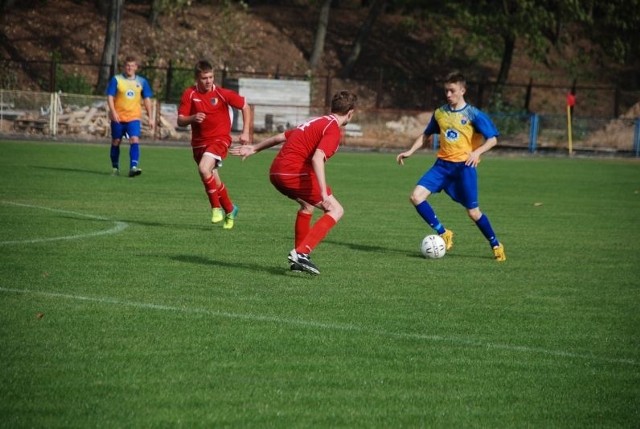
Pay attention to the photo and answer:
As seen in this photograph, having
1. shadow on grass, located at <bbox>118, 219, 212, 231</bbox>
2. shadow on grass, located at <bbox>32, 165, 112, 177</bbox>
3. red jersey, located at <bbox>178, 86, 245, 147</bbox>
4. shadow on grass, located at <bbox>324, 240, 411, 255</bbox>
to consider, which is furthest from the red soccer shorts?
shadow on grass, located at <bbox>32, 165, 112, 177</bbox>

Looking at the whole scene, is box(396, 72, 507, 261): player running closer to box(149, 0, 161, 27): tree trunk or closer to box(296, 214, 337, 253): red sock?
box(296, 214, 337, 253): red sock

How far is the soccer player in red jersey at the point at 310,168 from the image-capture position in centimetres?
936

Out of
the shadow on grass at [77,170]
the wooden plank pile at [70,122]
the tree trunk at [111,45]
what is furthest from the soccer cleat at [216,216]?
the tree trunk at [111,45]

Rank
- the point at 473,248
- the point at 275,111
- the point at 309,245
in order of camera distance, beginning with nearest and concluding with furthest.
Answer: the point at 309,245 → the point at 473,248 → the point at 275,111

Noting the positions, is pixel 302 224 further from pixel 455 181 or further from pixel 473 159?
pixel 455 181

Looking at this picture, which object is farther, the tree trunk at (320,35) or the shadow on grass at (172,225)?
the tree trunk at (320,35)

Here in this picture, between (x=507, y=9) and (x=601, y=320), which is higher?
(x=507, y=9)

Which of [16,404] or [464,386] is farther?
[464,386]

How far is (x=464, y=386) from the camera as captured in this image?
19.7 feet

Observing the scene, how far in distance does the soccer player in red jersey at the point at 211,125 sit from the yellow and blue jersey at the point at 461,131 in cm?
264

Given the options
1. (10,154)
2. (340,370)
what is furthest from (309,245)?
(10,154)

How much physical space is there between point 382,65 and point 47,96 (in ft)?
77.9

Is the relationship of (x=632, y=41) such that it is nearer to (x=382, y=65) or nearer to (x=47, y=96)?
(x=382, y=65)

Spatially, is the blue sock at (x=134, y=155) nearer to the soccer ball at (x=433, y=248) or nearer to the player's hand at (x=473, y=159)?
the player's hand at (x=473, y=159)
